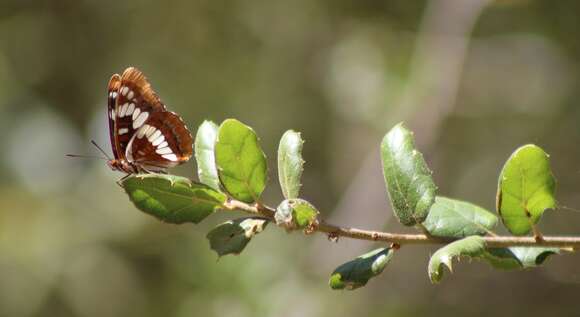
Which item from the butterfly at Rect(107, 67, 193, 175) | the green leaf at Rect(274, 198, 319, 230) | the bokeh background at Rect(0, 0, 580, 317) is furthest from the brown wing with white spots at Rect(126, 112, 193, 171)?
the bokeh background at Rect(0, 0, 580, 317)

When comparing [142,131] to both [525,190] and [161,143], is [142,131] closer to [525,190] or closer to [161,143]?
[161,143]

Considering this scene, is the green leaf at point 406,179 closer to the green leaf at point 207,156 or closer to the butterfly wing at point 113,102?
the green leaf at point 207,156

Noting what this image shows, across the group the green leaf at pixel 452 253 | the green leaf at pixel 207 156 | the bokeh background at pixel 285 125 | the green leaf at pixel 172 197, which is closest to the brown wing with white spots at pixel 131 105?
the green leaf at pixel 207 156

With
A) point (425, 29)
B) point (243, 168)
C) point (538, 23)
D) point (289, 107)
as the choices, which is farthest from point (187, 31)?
point (243, 168)

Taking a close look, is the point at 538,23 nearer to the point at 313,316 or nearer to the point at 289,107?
the point at 289,107

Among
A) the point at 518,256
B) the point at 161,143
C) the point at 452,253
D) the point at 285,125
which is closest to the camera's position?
the point at 452,253

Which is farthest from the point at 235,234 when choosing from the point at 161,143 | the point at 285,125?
the point at 285,125
